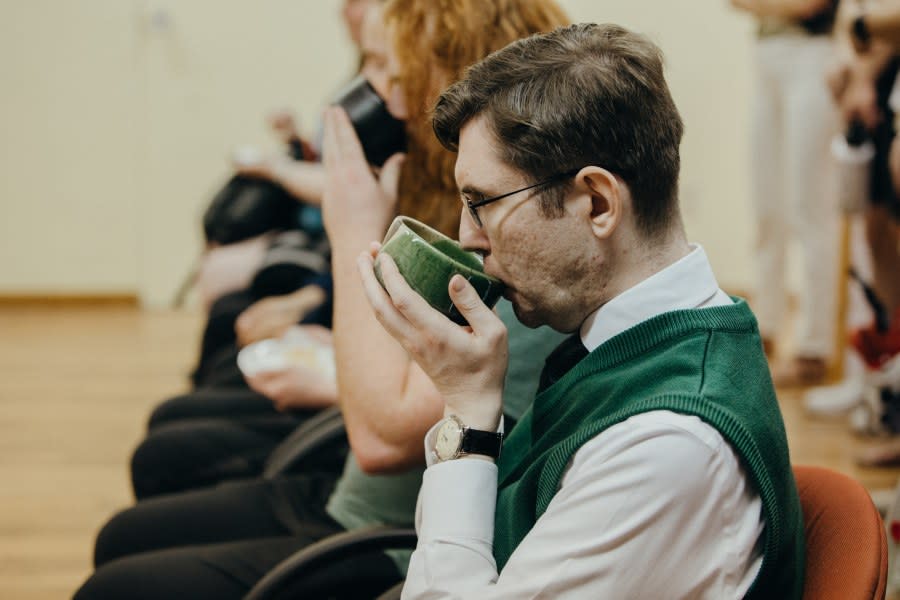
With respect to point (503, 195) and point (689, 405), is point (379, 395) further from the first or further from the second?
point (689, 405)

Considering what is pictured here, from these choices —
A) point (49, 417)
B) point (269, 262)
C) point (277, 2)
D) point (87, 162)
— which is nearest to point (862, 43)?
point (269, 262)

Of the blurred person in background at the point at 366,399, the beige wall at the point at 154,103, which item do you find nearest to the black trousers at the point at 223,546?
Answer: the blurred person in background at the point at 366,399

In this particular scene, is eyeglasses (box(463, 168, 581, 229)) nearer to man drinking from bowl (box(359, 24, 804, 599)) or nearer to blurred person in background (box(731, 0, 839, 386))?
man drinking from bowl (box(359, 24, 804, 599))

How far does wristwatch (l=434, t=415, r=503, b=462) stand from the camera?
0.99 metres

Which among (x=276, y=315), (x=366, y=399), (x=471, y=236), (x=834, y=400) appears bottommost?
(x=834, y=400)

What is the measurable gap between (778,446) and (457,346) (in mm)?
309

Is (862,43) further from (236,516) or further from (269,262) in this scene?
(236,516)

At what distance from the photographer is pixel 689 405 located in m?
0.83

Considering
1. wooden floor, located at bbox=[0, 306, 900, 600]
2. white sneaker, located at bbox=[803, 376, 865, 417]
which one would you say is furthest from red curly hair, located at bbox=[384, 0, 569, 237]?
white sneaker, located at bbox=[803, 376, 865, 417]

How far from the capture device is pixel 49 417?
A: 3.79 metres

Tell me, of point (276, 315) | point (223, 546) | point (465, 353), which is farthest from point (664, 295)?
point (276, 315)

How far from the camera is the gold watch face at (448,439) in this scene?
0.99 m

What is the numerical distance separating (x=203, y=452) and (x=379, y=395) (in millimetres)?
708

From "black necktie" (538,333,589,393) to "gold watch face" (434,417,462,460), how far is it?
0.12 m
